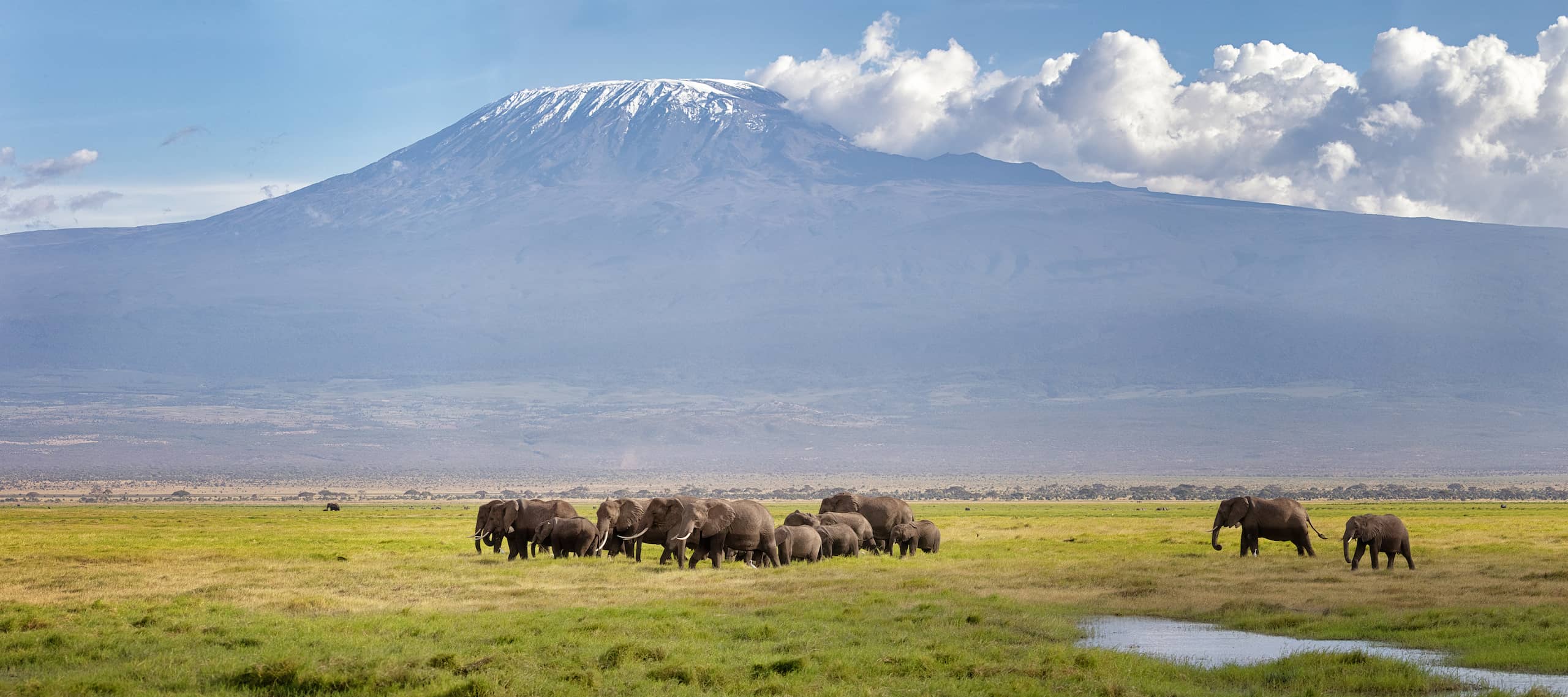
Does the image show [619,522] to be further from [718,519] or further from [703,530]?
[718,519]

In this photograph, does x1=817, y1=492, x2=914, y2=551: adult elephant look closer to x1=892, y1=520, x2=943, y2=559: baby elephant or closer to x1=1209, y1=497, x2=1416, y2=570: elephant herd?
x1=892, y1=520, x2=943, y2=559: baby elephant

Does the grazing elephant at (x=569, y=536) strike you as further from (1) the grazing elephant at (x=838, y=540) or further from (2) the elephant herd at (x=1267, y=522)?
(2) the elephant herd at (x=1267, y=522)

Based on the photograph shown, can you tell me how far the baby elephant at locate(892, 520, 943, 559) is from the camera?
40312mm

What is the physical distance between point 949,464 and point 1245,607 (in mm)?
160395

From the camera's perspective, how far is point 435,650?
20.2m

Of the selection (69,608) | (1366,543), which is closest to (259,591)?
(69,608)

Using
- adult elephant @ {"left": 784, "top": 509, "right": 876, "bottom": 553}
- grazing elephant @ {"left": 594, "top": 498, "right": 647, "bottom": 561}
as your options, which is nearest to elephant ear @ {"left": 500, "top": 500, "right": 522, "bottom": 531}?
grazing elephant @ {"left": 594, "top": 498, "right": 647, "bottom": 561}

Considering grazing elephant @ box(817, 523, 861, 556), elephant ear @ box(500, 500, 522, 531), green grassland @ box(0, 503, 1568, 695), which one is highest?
elephant ear @ box(500, 500, 522, 531)

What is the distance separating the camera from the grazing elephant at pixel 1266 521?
38.6 metres

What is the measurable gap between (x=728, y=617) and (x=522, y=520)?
1656 centimetres

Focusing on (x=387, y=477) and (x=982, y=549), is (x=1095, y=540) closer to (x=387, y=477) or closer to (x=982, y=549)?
(x=982, y=549)

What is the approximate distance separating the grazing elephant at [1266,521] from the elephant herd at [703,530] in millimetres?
Result: 7749

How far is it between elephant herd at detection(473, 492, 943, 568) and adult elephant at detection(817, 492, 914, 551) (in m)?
0.02

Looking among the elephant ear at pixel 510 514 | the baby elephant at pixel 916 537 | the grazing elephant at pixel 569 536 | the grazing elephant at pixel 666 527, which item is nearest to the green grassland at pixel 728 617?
the grazing elephant at pixel 666 527
